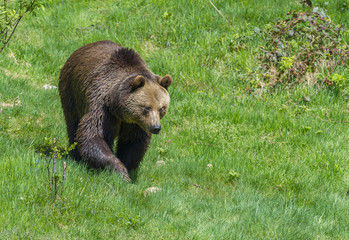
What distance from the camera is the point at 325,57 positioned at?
28.7 feet

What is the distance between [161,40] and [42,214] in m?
6.15

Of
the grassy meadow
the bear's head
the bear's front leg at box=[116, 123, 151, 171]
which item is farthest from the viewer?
the bear's front leg at box=[116, 123, 151, 171]

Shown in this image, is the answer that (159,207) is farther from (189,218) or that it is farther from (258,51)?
(258,51)

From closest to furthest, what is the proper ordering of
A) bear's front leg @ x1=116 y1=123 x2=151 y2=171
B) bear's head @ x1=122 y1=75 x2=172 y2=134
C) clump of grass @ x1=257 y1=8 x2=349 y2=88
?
bear's head @ x1=122 y1=75 x2=172 y2=134
bear's front leg @ x1=116 y1=123 x2=151 y2=171
clump of grass @ x1=257 y1=8 x2=349 y2=88

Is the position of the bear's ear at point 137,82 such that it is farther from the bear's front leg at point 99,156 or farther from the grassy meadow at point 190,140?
the grassy meadow at point 190,140

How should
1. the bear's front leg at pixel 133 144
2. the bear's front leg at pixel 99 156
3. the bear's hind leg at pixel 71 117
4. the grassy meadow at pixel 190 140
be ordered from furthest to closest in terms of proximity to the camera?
the bear's hind leg at pixel 71 117 < the bear's front leg at pixel 133 144 < the bear's front leg at pixel 99 156 < the grassy meadow at pixel 190 140

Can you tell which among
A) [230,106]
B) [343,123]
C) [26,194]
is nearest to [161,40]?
[230,106]

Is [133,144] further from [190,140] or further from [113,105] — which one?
[190,140]

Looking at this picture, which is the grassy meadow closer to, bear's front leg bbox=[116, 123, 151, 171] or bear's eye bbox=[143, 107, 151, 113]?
bear's front leg bbox=[116, 123, 151, 171]

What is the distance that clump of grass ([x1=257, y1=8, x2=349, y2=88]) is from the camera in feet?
28.1

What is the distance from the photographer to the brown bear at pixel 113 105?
19.0 feet

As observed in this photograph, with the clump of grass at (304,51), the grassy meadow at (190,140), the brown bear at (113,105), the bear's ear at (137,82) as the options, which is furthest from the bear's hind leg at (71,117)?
the clump of grass at (304,51)

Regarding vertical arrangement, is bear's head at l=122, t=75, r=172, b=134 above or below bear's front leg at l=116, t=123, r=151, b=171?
above

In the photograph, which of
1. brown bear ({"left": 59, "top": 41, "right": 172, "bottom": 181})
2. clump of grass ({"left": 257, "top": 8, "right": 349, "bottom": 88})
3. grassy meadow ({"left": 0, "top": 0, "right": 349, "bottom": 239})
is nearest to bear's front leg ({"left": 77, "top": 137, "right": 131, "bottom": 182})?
brown bear ({"left": 59, "top": 41, "right": 172, "bottom": 181})
